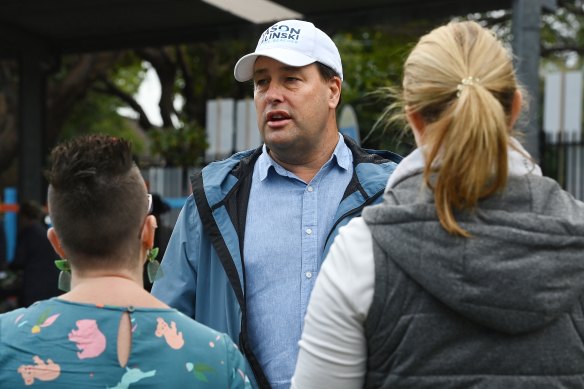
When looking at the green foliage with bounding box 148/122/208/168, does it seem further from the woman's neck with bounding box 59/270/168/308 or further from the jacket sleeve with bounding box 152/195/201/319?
the woman's neck with bounding box 59/270/168/308

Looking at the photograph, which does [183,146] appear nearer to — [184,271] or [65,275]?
[184,271]

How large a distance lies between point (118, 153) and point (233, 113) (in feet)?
39.8

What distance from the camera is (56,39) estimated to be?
1348 cm

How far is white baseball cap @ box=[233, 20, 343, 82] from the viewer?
328 centimetres

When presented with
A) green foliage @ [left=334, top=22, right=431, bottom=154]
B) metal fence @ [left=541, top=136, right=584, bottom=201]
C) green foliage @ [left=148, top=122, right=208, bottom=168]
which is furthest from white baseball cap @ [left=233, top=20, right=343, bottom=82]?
green foliage @ [left=334, top=22, right=431, bottom=154]

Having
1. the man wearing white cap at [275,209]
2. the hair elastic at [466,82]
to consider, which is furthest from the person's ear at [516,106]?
the man wearing white cap at [275,209]

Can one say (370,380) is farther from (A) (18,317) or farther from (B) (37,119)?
(B) (37,119)

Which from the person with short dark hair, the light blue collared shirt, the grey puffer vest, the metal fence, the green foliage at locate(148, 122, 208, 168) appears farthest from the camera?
the green foliage at locate(148, 122, 208, 168)

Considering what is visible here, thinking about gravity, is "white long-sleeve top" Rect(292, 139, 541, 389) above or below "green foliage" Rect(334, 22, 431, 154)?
below

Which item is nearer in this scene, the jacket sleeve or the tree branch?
the jacket sleeve

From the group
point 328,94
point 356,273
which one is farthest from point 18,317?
point 328,94

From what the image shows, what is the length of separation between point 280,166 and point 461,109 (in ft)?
4.80

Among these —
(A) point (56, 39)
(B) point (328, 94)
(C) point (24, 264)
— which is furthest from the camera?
(A) point (56, 39)

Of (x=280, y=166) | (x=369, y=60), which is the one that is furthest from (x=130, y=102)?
(x=280, y=166)
